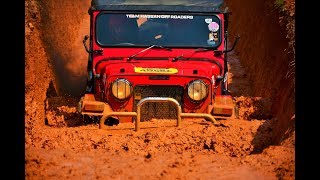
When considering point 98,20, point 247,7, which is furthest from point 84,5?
point 98,20

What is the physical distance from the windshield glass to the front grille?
752 millimetres

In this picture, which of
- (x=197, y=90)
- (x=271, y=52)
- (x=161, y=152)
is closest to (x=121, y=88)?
(x=197, y=90)

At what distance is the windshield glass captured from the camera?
8117 millimetres

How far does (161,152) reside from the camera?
634cm

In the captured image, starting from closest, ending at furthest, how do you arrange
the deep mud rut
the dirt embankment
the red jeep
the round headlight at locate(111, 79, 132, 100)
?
the deep mud rut
the round headlight at locate(111, 79, 132, 100)
the red jeep
the dirt embankment

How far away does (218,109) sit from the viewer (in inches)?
297

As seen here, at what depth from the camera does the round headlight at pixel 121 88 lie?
7.55 metres

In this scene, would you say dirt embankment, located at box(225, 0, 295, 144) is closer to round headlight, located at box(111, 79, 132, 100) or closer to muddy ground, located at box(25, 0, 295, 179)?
muddy ground, located at box(25, 0, 295, 179)

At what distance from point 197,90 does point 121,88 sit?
991mm

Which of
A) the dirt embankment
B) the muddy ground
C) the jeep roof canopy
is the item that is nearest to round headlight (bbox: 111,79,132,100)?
the muddy ground

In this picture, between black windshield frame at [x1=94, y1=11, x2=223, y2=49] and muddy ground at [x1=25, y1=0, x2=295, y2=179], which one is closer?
muddy ground at [x1=25, y1=0, x2=295, y2=179]

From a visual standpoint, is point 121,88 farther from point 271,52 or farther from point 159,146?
point 271,52

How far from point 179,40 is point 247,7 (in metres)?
7.10

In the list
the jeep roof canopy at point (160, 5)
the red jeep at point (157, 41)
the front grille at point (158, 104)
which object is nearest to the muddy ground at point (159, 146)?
the front grille at point (158, 104)
